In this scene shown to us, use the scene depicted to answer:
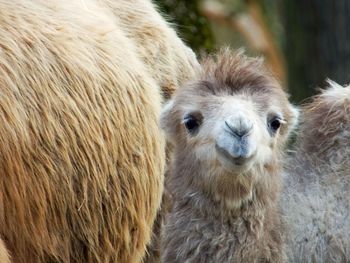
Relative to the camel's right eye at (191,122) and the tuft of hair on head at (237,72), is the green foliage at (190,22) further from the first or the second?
the camel's right eye at (191,122)

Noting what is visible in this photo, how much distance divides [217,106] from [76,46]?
1.09 meters

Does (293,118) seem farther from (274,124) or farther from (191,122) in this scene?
(191,122)

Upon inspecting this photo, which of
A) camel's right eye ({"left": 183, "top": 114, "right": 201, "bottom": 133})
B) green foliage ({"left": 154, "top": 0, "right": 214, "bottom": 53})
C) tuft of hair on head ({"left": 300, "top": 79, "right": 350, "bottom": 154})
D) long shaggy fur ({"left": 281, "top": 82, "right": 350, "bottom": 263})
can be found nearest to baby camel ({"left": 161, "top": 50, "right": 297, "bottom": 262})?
camel's right eye ({"left": 183, "top": 114, "right": 201, "bottom": 133})

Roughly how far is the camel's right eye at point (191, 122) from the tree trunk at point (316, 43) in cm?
524

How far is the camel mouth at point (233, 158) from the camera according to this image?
5.00 metres

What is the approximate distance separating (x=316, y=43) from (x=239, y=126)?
6164mm

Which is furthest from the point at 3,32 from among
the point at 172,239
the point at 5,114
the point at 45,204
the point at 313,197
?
the point at 313,197

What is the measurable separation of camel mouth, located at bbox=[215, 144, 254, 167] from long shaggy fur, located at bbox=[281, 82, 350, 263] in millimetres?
668

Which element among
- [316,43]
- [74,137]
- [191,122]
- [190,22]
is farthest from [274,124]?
[316,43]

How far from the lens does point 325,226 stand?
5660 millimetres

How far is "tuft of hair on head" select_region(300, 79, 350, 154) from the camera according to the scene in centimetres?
586

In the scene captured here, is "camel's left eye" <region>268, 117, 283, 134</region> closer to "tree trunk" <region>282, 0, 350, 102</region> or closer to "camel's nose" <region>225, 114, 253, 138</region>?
"camel's nose" <region>225, 114, 253, 138</region>

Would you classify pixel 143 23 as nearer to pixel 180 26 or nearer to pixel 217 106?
pixel 217 106

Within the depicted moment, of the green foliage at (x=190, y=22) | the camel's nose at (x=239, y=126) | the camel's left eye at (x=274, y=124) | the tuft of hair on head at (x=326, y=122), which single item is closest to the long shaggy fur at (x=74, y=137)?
the tuft of hair on head at (x=326, y=122)
